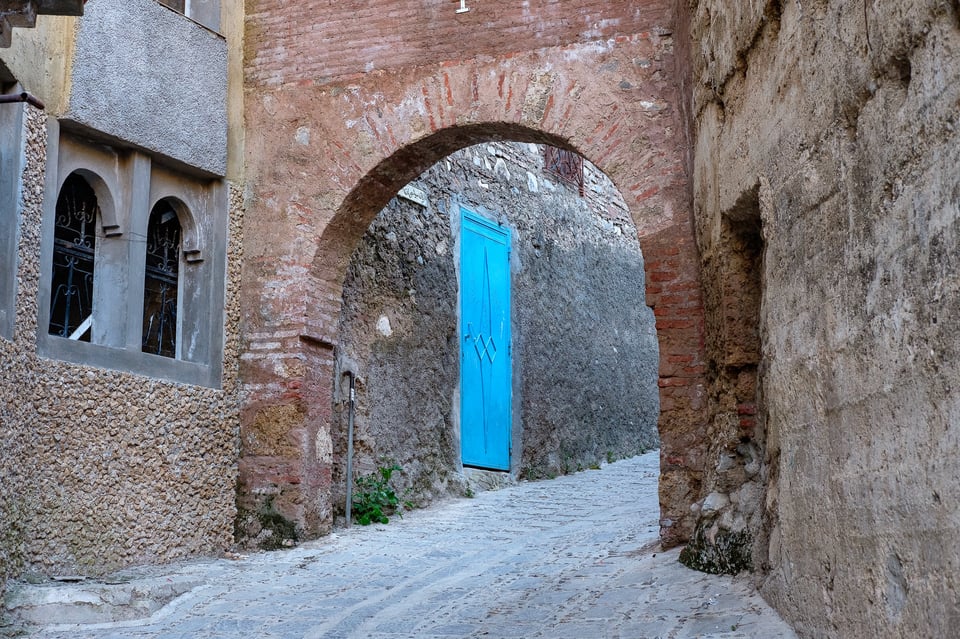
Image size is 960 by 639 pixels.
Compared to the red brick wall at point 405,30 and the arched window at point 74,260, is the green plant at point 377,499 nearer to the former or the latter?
the arched window at point 74,260

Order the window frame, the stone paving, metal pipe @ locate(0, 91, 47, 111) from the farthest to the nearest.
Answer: the window frame < metal pipe @ locate(0, 91, 47, 111) < the stone paving

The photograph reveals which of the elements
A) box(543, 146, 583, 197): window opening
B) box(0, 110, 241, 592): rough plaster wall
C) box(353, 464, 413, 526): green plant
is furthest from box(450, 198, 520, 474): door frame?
box(0, 110, 241, 592): rough plaster wall

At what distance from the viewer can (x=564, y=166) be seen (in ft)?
37.8

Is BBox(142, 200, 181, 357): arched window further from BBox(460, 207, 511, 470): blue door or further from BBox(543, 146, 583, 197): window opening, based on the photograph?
BBox(543, 146, 583, 197): window opening

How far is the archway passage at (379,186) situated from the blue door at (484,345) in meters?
2.22

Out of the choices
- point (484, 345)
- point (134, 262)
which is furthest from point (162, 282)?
point (484, 345)

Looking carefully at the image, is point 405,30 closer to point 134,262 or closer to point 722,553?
point 134,262

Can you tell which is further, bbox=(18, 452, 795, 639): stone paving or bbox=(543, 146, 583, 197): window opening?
bbox=(543, 146, 583, 197): window opening

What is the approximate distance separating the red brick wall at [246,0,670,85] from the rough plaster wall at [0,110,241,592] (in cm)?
169

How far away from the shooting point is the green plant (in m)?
7.33

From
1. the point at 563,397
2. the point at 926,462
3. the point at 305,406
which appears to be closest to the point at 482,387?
the point at 563,397

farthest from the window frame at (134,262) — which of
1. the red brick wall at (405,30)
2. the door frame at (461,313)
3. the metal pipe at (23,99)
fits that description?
the door frame at (461,313)

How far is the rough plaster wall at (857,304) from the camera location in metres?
2.53

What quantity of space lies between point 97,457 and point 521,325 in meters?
5.07
